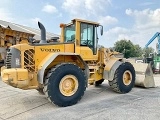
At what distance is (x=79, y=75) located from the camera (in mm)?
5074

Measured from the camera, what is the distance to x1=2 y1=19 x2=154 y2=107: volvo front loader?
4633 millimetres

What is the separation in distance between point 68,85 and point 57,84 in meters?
0.39

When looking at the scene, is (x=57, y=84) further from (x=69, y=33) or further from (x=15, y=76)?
(x=69, y=33)

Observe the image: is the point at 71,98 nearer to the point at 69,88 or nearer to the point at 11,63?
the point at 69,88

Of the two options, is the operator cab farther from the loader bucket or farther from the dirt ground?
the loader bucket

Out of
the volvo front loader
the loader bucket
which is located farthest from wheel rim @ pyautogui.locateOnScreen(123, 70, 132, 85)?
the loader bucket

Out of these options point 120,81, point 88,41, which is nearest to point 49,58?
point 88,41

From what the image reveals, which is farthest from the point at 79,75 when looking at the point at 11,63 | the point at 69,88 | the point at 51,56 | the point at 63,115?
the point at 11,63

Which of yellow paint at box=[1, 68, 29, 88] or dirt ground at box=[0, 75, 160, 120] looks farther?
yellow paint at box=[1, 68, 29, 88]

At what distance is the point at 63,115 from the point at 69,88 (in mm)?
952

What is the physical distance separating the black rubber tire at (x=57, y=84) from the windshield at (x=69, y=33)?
128 centimetres

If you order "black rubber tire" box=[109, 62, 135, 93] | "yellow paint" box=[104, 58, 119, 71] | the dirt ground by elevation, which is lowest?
the dirt ground

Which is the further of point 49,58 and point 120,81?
point 120,81

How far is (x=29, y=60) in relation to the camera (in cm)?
494
